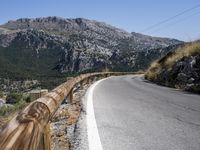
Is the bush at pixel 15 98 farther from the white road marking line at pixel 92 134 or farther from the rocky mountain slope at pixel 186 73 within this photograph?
the white road marking line at pixel 92 134

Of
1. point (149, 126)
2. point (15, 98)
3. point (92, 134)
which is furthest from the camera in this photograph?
point (15, 98)

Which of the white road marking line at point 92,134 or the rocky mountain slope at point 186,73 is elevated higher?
the rocky mountain slope at point 186,73

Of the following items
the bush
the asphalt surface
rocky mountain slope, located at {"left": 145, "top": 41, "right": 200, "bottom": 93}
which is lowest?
the bush

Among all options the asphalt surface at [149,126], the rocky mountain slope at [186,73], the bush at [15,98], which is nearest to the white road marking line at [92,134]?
the asphalt surface at [149,126]

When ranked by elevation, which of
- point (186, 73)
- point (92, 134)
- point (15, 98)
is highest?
point (186, 73)

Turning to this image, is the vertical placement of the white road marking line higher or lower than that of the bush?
higher

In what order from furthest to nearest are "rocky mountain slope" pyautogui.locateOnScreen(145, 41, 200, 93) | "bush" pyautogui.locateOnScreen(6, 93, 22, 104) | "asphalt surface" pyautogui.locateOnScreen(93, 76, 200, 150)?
"bush" pyautogui.locateOnScreen(6, 93, 22, 104) → "rocky mountain slope" pyautogui.locateOnScreen(145, 41, 200, 93) → "asphalt surface" pyautogui.locateOnScreen(93, 76, 200, 150)

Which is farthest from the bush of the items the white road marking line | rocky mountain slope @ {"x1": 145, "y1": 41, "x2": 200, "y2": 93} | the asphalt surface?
the white road marking line

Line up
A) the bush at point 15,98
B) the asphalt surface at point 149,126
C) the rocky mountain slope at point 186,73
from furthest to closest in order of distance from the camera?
the bush at point 15,98
the rocky mountain slope at point 186,73
the asphalt surface at point 149,126

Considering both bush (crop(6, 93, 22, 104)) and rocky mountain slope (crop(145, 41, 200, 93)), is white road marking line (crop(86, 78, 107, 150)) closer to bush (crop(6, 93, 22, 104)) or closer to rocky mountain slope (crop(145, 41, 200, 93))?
rocky mountain slope (crop(145, 41, 200, 93))

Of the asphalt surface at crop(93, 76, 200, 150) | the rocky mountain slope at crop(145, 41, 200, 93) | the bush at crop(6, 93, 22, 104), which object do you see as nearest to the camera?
the asphalt surface at crop(93, 76, 200, 150)

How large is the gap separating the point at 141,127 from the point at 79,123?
144 cm

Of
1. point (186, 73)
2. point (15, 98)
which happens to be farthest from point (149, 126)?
point (15, 98)

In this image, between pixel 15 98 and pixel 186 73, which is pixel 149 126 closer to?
pixel 186 73
